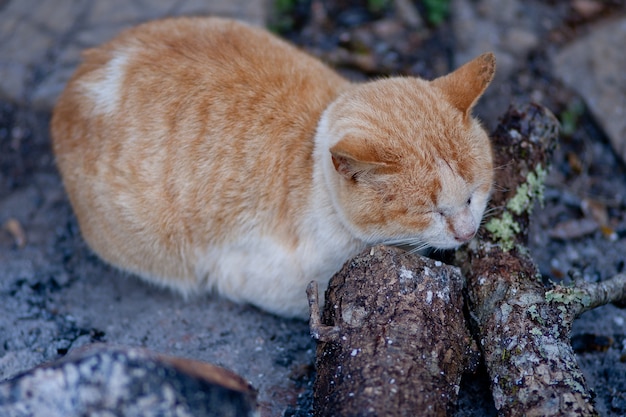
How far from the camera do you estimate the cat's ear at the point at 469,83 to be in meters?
3.06

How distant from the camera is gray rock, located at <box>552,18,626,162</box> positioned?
179 inches

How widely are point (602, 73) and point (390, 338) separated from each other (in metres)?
3.18

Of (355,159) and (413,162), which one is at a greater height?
(355,159)

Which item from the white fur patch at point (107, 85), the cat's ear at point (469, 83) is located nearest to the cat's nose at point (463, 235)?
the cat's ear at point (469, 83)

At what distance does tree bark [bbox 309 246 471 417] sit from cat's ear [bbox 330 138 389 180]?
0.37m

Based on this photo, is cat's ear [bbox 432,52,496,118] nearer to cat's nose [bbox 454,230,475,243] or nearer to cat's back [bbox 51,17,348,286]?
cat's nose [bbox 454,230,475,243]

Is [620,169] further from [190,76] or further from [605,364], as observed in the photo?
[190,76]

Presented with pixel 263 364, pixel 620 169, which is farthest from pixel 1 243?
pixel 620 169

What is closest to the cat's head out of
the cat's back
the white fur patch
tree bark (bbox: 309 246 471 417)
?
tree bark (bbox: 309 246 471 417)

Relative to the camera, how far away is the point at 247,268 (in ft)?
11.7

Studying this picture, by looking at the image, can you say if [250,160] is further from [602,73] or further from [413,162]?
[602,73]

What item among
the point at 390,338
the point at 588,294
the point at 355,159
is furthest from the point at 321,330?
the point at 588,294

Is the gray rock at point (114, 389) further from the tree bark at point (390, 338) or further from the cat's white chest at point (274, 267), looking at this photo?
the cat's white chest at point (274, 267)

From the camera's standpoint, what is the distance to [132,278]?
13.4ft
